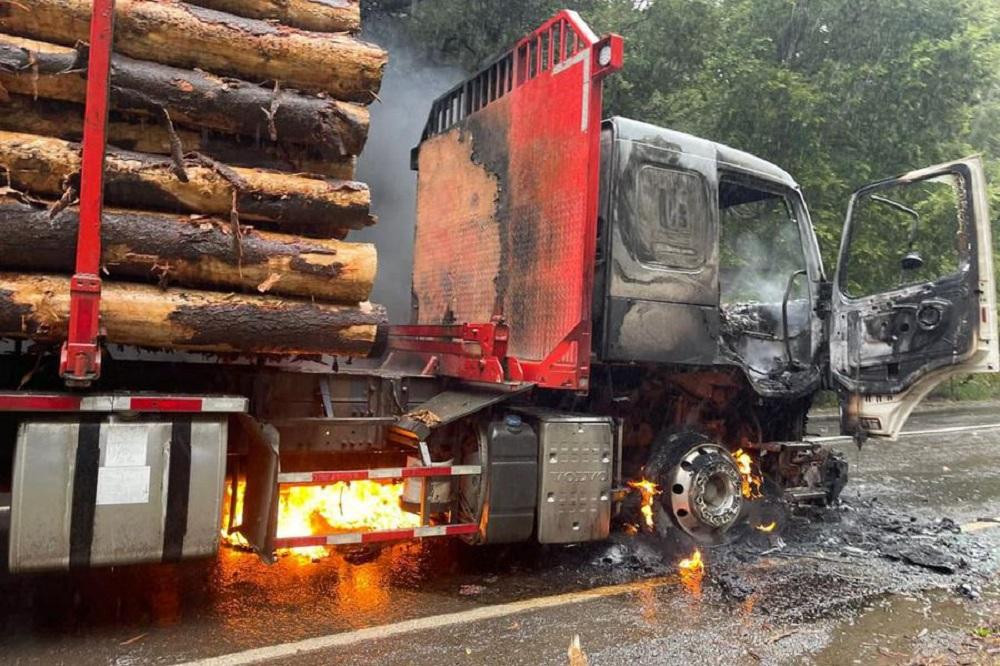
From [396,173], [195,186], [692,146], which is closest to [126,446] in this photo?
[195,186]

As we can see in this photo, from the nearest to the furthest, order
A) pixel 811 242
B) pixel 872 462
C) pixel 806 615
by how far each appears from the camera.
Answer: pixel 806 615, pixel 811 242, pixel 872 462

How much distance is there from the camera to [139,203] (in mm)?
3646

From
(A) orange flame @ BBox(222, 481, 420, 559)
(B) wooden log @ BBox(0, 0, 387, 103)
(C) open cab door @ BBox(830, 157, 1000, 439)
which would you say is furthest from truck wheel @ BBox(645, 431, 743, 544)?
(B) wooden log @ BBox(0, 0, 387, 103)

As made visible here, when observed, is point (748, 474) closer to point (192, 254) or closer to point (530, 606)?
point (530, 606)

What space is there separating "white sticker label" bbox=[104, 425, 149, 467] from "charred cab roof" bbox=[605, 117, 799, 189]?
131 inches

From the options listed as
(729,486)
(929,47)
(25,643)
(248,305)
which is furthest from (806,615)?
(929,47)

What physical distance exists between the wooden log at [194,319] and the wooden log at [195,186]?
44cm

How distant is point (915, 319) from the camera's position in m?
5.42

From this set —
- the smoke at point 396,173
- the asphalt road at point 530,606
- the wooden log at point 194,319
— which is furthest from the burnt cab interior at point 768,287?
the smoke at point 396,173

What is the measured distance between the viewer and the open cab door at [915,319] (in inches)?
200

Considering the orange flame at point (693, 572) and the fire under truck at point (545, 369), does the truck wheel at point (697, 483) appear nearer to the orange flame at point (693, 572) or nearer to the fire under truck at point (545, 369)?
the fire under truck at point (545, 369)

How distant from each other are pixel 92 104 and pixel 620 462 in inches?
146

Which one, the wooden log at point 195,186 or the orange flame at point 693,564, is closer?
the wooden log at point 195,186

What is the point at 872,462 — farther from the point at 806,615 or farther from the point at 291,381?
the point at 291,381
